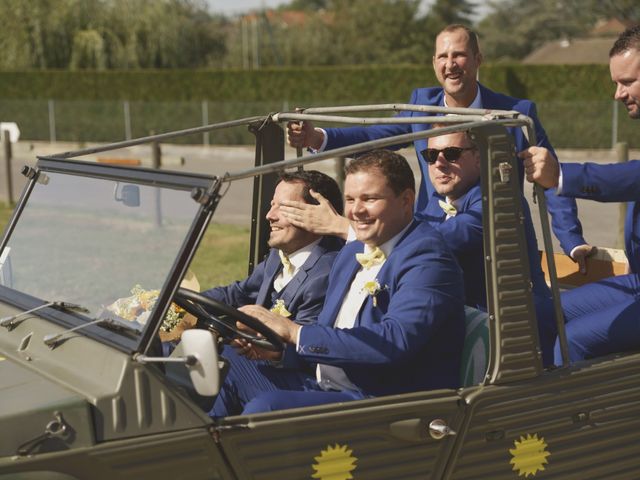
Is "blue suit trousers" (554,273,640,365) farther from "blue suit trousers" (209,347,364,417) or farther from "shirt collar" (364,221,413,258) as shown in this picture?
"blue suit trousers" (209,347,364,417)

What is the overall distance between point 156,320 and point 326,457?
2.01ft

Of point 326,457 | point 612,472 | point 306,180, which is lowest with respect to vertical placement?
point 612,472

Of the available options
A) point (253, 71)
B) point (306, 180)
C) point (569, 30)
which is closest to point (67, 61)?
point (253, 71)

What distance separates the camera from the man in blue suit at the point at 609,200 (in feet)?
10.1

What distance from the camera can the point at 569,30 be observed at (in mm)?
78312

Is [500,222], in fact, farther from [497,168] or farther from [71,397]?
[71,397]

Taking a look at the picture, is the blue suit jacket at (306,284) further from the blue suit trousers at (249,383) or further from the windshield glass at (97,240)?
the windshield glass at (97,240)

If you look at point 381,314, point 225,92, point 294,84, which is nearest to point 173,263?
point 381,314

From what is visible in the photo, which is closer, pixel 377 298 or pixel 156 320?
pixel 156 320

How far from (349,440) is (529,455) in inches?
25.5

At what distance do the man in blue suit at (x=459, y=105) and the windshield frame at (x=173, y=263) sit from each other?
1.28 metres

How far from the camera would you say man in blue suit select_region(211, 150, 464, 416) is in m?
2.89

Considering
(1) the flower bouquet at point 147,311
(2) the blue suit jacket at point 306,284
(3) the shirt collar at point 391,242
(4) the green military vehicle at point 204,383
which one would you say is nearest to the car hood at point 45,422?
(4) the green military vehicle at point 204,383

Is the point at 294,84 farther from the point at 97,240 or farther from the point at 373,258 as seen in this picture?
the point at 373,258
